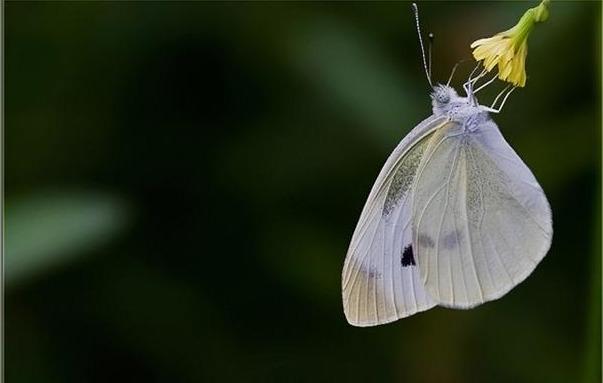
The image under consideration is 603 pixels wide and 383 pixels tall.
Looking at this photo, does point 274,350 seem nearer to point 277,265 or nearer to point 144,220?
point 277,265

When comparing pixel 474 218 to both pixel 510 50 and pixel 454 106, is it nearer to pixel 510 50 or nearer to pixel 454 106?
pixel 454 106

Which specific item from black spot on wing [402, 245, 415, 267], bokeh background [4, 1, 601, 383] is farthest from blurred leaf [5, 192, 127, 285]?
black spot on wing [402, 245, 415, 267]

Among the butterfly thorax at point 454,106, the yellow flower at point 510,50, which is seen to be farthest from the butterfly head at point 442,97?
the yellow flower at point 510,50

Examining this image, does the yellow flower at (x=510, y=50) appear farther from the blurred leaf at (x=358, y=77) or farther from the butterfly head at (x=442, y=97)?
the blurred leaf at (x=358, y=77)

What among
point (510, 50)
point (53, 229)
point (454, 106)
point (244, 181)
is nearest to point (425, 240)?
point (454, 106)

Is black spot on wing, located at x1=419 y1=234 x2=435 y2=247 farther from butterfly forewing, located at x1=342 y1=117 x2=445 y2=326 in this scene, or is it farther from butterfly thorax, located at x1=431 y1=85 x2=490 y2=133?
butterfly thorax, located at x1=431 y1=85 x2=490 y2=133

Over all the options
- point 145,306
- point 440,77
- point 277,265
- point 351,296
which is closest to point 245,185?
point 277,265
